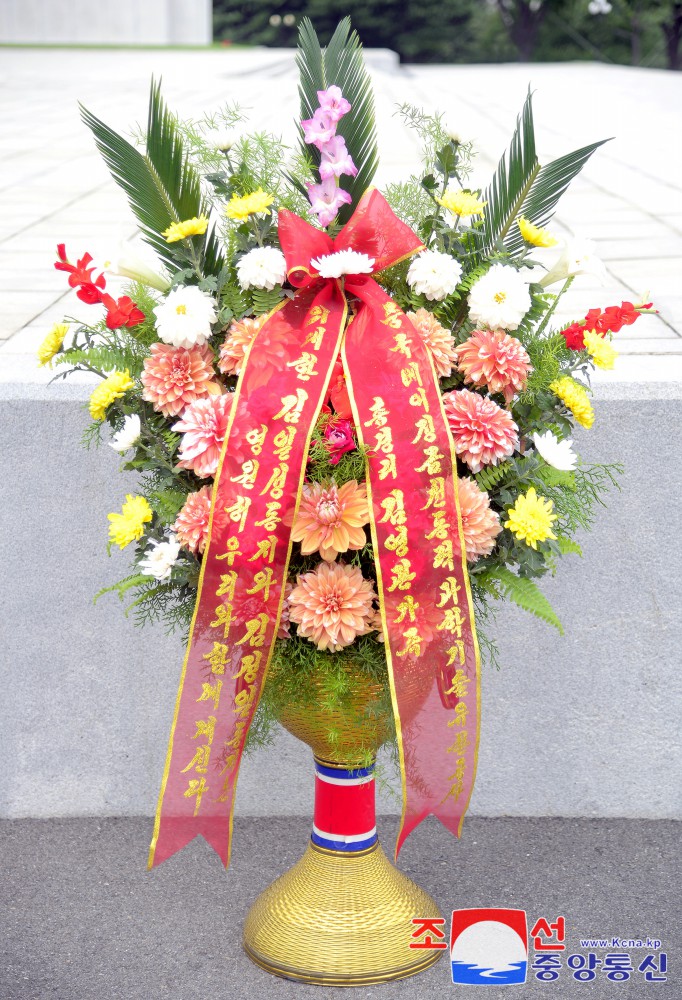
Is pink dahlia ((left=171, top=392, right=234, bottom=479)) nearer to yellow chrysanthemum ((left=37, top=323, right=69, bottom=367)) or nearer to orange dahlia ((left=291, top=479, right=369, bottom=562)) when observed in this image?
orange dahlia ((left=291, top=479, right=369, bottom=562))

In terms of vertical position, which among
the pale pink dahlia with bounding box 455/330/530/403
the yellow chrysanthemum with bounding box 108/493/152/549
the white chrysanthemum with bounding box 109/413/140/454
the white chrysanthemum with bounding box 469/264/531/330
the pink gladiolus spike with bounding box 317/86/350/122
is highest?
the pink gladiolus spike with bounding box 317/86/350/122

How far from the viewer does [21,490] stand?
3.28 metres

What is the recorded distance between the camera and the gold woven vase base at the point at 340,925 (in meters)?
2.71

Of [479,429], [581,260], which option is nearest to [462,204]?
[581,260]

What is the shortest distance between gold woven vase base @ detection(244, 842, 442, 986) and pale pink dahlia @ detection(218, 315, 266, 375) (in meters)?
1.20

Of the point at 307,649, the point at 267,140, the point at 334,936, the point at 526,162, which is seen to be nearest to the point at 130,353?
the point at 267,140

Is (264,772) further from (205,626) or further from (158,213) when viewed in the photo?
(158,213)

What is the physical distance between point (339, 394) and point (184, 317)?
34cm

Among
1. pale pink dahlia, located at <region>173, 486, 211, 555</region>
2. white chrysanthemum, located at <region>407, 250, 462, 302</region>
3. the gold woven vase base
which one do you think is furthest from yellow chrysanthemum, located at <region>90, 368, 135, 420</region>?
the gold woven vase base

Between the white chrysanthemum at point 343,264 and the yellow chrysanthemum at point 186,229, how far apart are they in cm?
25

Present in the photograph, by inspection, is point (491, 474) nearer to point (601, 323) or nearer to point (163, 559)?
point (601, 323)

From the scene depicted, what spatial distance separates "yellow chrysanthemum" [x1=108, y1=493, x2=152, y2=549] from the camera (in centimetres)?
232

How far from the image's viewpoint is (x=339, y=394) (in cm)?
233

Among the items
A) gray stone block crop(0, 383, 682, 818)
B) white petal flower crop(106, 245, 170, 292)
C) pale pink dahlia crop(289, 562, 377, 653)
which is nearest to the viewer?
pale pink dahlia crop(289, 562, 377, 653)
